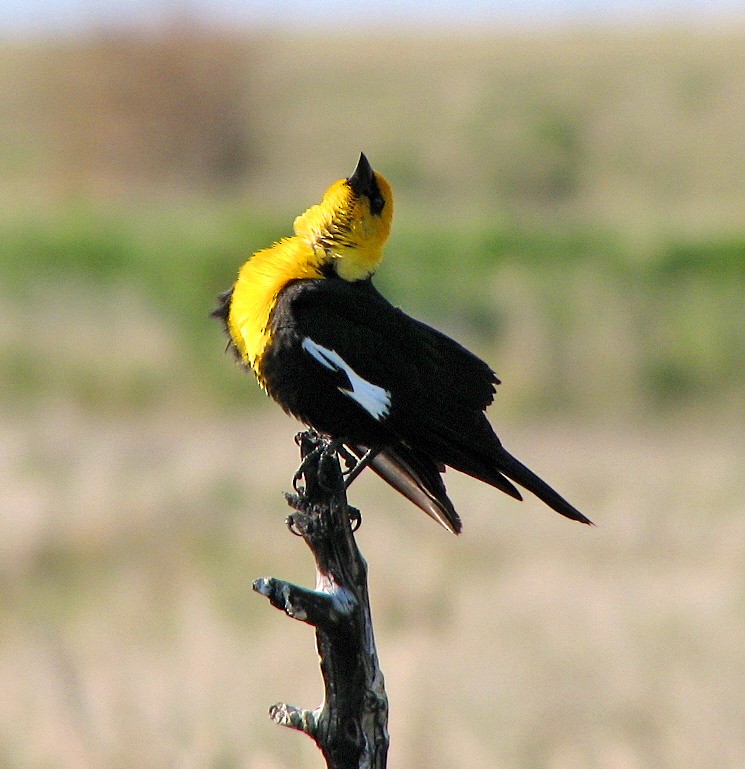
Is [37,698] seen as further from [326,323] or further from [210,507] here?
[210,507]

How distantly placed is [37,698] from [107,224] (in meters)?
10.8

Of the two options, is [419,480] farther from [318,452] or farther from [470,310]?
[470,310]

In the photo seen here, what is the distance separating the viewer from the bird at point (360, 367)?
3.29m

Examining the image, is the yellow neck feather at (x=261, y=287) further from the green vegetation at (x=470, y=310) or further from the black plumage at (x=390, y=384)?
the green vegetation at (x=470, y=310)

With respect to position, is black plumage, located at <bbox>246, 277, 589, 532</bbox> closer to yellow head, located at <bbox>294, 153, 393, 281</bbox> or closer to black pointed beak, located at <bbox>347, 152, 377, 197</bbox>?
yellow head, located at <bbox>294, 153, 393, 281</bbox>

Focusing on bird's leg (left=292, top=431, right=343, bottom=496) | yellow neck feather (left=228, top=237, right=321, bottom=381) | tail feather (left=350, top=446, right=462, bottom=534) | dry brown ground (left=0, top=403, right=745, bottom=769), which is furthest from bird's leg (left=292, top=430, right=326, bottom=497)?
dry brown ground (left=0, top=403, right=745, bottom=769)

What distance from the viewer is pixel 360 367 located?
11.0 feet

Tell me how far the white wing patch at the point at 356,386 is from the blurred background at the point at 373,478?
1855 millimetres

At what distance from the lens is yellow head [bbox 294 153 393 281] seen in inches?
140

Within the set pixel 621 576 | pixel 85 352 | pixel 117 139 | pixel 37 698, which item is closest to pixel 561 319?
pixel 85 352

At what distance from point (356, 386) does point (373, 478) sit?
306 inches

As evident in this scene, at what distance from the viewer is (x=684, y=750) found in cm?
567

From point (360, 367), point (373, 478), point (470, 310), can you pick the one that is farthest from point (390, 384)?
point (470, 310)

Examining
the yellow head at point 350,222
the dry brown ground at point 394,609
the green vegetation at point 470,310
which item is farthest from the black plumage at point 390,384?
the green vegetation at point 470,310
